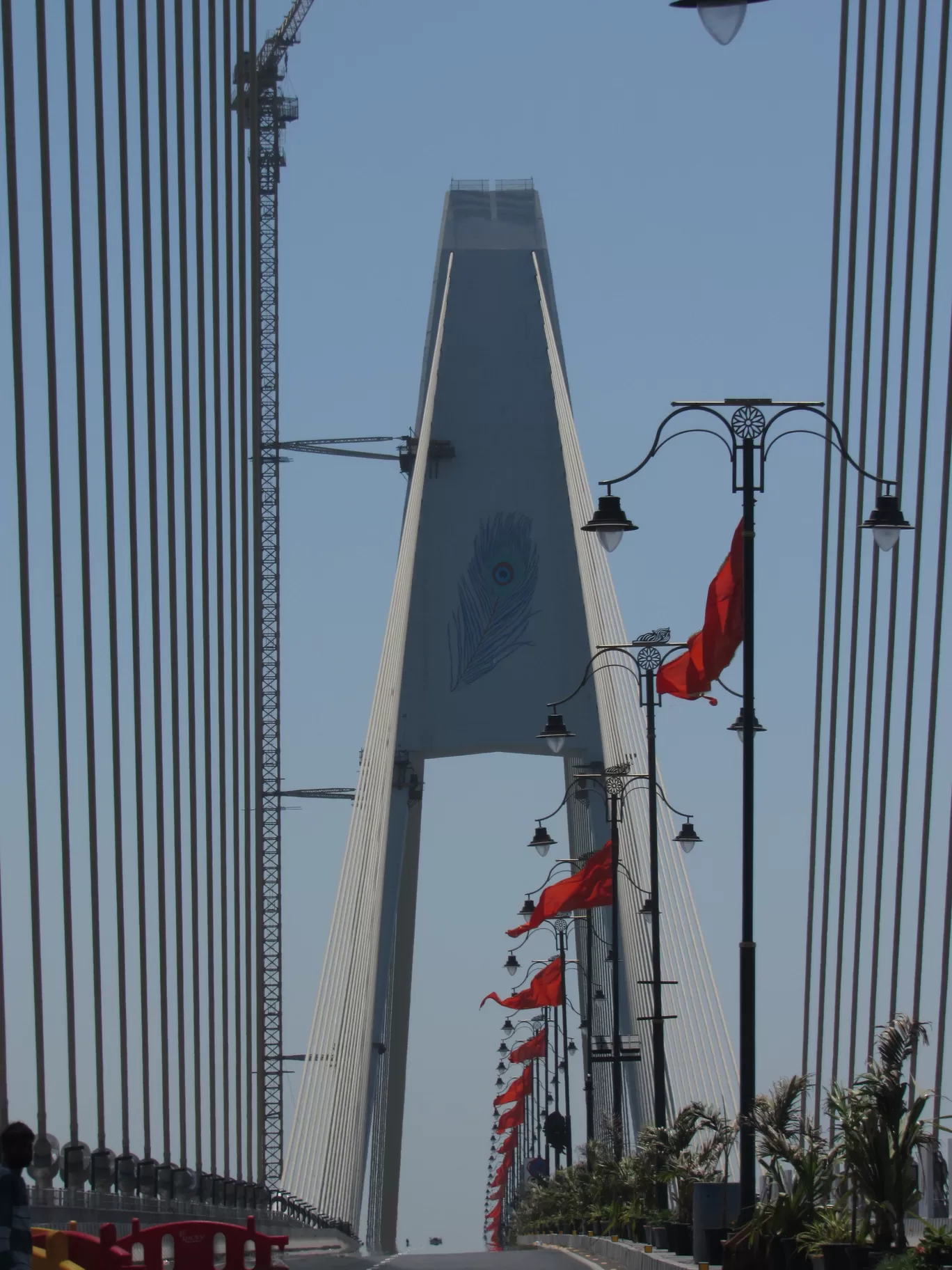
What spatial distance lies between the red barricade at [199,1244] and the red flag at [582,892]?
63.5 feet

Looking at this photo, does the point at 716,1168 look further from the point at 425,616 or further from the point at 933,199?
the point at 425,616

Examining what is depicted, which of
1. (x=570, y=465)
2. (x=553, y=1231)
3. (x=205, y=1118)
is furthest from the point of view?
(x=570, y=465)

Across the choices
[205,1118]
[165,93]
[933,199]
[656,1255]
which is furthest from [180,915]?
[933,199]

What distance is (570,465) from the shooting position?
45594mm

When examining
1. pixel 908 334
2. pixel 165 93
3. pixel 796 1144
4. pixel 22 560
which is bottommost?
pixel 796 1144

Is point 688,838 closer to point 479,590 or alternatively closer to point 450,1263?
point 450,1263

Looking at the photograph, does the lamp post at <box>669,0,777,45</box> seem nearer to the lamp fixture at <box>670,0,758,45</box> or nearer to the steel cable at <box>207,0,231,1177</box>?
A: the lamp fixture at <box>670,0,758,45</box>

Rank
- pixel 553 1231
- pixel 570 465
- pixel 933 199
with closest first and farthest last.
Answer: pixel 933 199 → pixel 553 1231 → pixel 570 465

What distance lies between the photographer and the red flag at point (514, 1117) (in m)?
79.2

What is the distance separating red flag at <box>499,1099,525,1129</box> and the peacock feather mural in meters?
32.3

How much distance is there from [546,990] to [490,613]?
7.94 m

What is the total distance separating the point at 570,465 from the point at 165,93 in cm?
2576

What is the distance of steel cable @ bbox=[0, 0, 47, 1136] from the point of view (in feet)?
50.1

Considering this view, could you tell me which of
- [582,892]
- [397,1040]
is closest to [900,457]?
[582,892]
